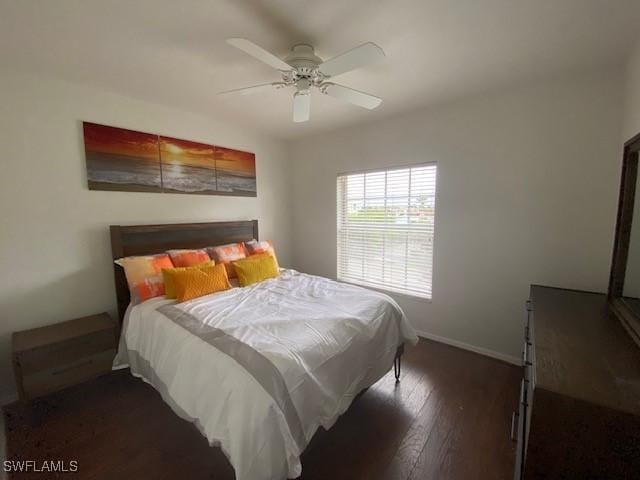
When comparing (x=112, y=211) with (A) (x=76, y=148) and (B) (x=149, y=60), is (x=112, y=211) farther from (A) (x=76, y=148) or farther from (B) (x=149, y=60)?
(B) (x=149, y=60)

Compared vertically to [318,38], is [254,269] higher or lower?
lower

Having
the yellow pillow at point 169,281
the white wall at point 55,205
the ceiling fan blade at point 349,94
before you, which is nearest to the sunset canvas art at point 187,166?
the white wall at point 55,205

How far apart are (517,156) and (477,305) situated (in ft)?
4.56

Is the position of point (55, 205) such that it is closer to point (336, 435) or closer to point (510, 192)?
point (336, 435)

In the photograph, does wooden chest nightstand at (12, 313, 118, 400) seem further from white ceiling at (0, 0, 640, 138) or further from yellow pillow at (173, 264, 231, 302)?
white ceiling at (0, 0, 640, 138)

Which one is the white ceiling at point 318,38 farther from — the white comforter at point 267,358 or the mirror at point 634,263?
the white comforter at point 267,358

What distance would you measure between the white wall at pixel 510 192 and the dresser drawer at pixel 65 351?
284 cm

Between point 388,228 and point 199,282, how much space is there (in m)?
2.09

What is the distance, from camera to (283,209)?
13.0 feet

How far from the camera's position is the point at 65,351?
6.28ft

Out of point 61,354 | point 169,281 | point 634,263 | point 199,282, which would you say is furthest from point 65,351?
point 634,263

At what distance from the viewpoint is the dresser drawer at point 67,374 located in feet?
5.90

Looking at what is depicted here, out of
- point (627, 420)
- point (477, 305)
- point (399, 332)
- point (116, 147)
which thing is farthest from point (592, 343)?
point (116, 147)

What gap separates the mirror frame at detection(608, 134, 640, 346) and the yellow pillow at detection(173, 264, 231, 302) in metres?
2.70
